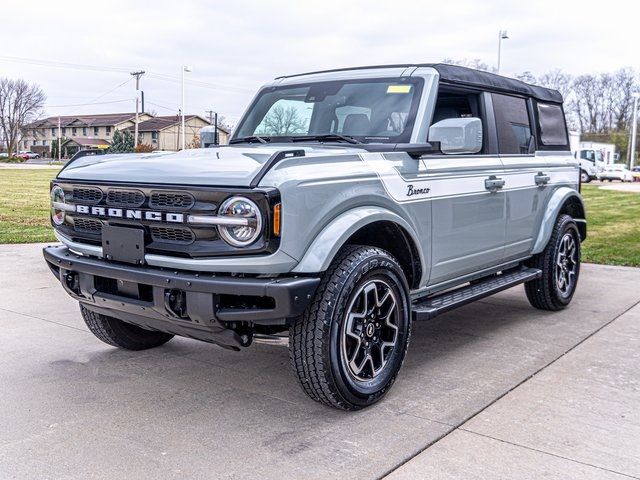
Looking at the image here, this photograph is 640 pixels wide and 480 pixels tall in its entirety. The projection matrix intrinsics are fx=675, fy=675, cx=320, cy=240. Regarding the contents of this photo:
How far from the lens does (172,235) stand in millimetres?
3498

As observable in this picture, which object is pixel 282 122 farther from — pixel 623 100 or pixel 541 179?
pixel 623 100

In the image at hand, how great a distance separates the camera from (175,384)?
418 centimetres

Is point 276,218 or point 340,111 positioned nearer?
point 276,218

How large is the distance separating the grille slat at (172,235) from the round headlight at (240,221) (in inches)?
7.9

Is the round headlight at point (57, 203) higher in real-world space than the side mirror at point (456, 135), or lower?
lower

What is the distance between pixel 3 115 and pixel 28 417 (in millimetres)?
103796

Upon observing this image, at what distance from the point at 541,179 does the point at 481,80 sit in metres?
1.12

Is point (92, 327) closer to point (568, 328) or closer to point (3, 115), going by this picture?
point (568, 328)

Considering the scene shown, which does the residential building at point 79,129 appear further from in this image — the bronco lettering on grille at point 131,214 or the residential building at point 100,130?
the bronco lettering on grille at point 131,214

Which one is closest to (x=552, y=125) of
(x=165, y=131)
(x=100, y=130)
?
(x=165, y=131)

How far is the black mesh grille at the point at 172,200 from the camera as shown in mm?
3398

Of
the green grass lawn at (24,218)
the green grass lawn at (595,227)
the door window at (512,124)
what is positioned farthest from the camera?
the green grass lawn at (24,218)

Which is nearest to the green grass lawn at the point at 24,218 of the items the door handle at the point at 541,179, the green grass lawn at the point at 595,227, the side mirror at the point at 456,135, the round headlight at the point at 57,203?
the green grass lawn at the point at 595,227

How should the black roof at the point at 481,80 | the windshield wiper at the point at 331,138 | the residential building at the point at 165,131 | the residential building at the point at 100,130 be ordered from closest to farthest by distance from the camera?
the windshield wiper at the point at 331,138 → the black roof at the point at 481,80 → the residential building at the point at 165,131 → the residential building at the point at 100,130
